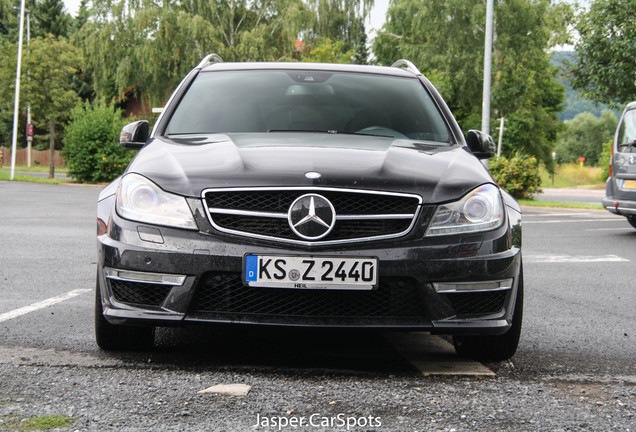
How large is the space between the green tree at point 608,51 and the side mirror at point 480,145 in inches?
780

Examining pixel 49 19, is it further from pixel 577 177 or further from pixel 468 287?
pixel 468 287

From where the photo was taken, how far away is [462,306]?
12.6ft

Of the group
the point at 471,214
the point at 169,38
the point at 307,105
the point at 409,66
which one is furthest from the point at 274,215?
the point at 169,38

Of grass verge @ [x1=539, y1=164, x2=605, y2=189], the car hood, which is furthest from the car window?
grass verge @ [x1=539, y1=164, x2=605, y2=189]

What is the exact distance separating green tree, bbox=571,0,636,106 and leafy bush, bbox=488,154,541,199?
8.83 ft

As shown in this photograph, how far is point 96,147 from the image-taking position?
110 ft

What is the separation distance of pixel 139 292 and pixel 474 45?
4448 cm

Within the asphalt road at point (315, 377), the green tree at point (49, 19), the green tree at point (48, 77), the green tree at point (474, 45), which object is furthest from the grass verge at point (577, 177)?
the asphalt road at point (315, 377)

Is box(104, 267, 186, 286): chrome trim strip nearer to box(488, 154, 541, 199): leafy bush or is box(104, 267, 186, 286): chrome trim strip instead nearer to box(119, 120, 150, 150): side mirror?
box(119, 120, 150, 150): side mirror

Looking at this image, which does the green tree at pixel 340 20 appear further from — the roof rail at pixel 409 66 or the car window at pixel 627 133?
the roof rail at pixel 409 66

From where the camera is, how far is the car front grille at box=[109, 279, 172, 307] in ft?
12.4

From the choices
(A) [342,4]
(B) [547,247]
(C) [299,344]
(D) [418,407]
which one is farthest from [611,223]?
(A) [342,4]

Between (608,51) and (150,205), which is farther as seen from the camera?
(608,51)

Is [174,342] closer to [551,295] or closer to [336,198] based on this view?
[336,198]
